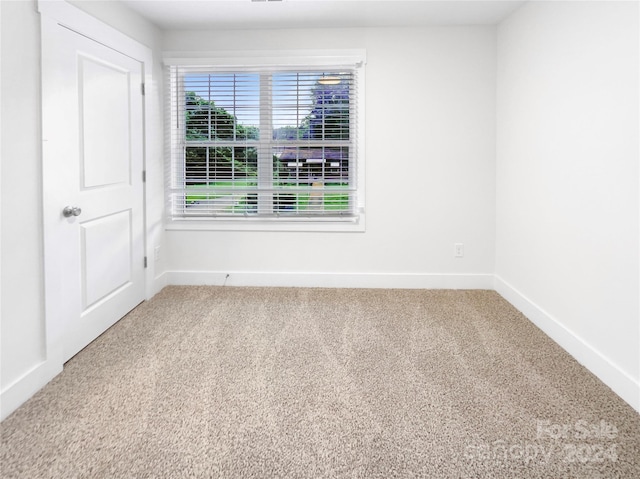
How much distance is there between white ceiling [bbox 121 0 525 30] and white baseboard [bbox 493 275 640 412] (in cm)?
220

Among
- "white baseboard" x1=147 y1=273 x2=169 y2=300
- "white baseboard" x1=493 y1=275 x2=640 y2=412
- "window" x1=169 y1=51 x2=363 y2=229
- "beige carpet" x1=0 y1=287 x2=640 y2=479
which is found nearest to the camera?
"beige carpet" x1=0 y1=287 x2=640 y2=479

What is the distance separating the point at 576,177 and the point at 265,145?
255 cm

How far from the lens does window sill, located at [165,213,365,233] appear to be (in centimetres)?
432

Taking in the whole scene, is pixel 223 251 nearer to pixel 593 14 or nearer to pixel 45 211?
pixel 45 211

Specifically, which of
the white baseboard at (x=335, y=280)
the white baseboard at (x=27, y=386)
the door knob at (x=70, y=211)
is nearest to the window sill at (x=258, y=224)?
the white baseboard at (x=335, y=280)

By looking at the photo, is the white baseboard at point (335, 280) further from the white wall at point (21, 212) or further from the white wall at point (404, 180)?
the white wall at point (21, 212)

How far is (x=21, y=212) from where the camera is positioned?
2232mm

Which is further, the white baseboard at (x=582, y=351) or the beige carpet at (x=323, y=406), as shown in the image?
the white baseboard at (x=582, y=351)

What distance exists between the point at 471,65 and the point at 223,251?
272cm

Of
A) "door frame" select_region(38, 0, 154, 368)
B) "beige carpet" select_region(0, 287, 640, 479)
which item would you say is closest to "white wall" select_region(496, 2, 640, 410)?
"beige carpet" select_region(0, 287, 640, 479)

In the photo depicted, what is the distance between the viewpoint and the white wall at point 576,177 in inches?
91.3

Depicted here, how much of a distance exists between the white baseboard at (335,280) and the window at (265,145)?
48cm

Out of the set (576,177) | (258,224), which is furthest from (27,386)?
(576,177)

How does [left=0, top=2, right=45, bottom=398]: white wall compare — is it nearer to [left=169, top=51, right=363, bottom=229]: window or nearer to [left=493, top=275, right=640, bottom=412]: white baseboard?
[left=169, top=51, right=363, bottom=229]: window
